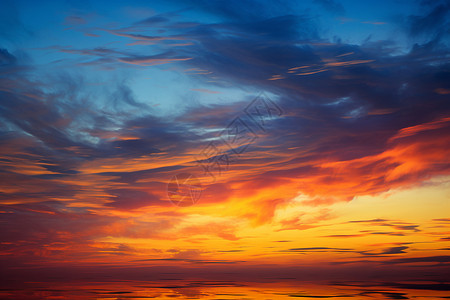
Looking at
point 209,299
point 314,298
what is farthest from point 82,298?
point 314,298

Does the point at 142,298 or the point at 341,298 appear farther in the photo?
the point at 142,298

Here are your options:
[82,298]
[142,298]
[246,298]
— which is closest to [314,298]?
[246,298]

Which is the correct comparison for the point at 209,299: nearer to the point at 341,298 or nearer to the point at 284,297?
the point at 284,297

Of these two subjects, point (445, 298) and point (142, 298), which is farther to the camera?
point (142, 298)

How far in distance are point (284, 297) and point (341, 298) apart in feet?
17.3

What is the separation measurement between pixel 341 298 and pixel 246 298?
8.82 m

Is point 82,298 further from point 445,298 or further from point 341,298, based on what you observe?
point 445,298

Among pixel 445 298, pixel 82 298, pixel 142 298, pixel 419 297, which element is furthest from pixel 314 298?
pixel 82 298

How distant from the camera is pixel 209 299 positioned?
3531 cm

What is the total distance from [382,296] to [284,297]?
9.86 meters

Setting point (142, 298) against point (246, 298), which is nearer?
point (246, 298)

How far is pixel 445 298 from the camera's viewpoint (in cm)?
3478

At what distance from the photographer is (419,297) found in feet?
115

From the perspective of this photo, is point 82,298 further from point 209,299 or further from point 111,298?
point 209,299
